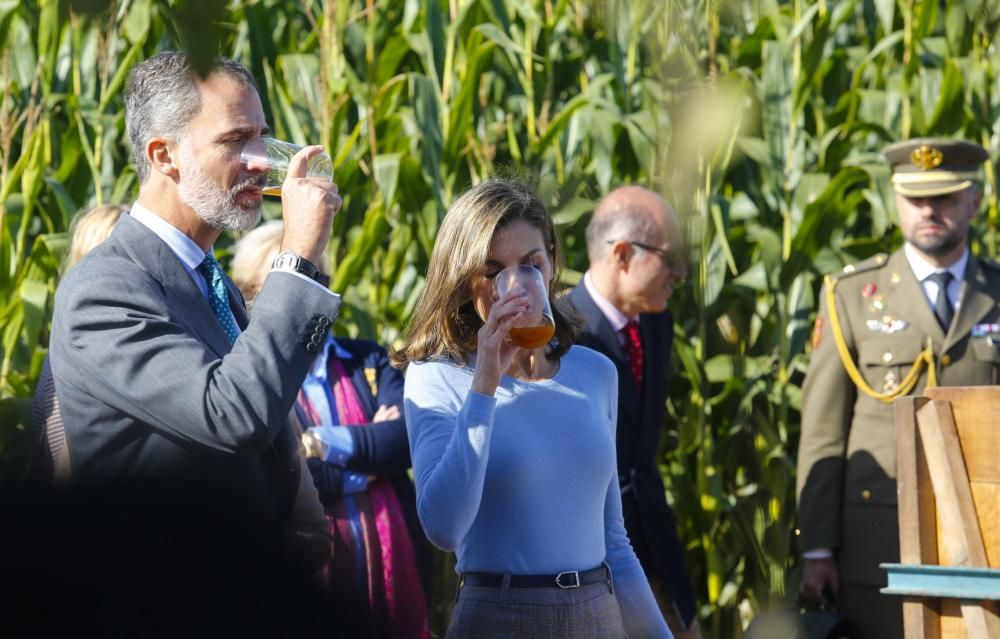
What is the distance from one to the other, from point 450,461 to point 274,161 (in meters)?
0.54

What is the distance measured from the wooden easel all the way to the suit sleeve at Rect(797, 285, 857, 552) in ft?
3.82

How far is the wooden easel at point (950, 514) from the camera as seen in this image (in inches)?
93.5

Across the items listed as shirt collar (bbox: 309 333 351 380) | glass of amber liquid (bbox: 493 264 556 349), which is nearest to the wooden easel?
glass of amber liquid (bbox: 493 264 556 349)

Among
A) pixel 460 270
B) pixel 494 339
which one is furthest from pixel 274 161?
pixel 494 339

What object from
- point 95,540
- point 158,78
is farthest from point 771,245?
point 95,540

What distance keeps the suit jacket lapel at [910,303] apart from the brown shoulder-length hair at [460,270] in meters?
1.74

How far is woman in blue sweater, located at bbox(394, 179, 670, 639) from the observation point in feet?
6.42

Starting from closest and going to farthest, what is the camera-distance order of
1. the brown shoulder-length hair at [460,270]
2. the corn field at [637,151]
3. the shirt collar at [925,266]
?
the brown shoulder-length hair at [460,270] < the shirt collar at [925,266] < the corn field at [637,151]

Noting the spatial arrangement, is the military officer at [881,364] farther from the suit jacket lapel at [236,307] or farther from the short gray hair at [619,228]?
the suit jacket lapel at [236,307]

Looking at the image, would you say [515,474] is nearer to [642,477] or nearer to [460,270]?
[460,270]

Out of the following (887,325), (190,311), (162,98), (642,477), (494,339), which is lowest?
(642,477)

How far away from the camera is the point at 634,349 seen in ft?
11.5

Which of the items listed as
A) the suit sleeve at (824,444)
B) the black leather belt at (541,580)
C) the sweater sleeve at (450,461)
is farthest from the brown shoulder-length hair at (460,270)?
the suit sleeve at (824,444)

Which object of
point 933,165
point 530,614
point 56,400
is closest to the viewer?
point 530,614
